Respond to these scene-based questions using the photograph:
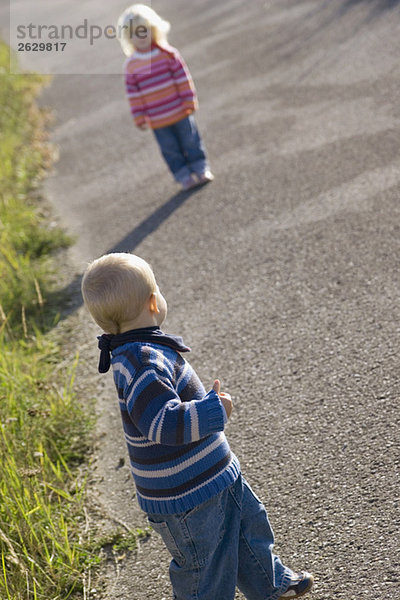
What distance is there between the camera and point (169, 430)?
236cm

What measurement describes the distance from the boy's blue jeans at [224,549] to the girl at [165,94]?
4763mm

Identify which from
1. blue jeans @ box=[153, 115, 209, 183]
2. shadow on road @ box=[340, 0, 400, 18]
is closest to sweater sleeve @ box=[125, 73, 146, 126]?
blue jeans @ box=[153, 115, 209, 183]

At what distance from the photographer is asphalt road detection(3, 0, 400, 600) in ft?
10.3

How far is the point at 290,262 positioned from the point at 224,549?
281cm

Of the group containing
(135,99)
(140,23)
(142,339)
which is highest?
(142,339)

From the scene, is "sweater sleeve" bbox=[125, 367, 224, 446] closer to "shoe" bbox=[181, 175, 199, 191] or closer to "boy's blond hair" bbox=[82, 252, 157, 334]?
"boy's blond hair" bbox=[82, 252, 157, 334]

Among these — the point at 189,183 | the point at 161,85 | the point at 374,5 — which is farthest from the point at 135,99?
the point at 374,5

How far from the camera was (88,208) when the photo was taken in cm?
764

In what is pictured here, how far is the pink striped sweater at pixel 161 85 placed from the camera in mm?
7059

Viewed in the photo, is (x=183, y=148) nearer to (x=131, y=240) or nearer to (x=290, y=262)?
(x=131, y=240)

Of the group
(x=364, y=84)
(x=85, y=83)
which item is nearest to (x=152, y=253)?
(x=364, y=84)

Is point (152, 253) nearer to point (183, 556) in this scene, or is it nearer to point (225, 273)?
point (225, 273)

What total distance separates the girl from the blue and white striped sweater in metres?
4.75

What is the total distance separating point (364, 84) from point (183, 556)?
6.20m
